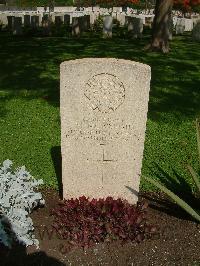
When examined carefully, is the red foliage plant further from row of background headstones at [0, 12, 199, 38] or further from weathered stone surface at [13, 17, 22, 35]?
weathered stone surface at [13, 17, 22, 35]

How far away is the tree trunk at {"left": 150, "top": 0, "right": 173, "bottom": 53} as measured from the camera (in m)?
14.6

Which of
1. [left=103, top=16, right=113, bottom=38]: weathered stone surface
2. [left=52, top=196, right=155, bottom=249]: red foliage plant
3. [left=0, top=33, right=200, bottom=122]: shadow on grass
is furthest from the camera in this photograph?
[left=103, top=16, right=113, bottom=38]: weathered stone surface

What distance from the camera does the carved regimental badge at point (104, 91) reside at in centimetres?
481

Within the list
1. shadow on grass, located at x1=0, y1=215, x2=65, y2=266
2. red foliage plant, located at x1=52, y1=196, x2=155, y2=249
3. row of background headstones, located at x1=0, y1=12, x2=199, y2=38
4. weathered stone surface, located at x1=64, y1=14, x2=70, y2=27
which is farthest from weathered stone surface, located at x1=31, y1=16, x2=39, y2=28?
shadow on grass, located at x1=0, y1=215, x2=65, y2=266

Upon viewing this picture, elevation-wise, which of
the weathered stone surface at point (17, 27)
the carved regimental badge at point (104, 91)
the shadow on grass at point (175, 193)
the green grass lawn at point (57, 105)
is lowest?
the shadow on grass at point (175, 193)

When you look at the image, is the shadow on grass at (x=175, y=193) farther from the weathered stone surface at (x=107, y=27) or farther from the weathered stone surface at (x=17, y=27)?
the weathered stone surface at (x=17, y=27)

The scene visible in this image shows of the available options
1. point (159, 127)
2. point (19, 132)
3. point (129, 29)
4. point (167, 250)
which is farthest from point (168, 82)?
point (129, 29)

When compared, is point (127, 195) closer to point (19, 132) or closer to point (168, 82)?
point (19, 132)

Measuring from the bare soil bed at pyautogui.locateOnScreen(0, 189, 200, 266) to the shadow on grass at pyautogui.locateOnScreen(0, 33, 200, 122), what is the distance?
3.58 metres

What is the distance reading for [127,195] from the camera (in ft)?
18.0

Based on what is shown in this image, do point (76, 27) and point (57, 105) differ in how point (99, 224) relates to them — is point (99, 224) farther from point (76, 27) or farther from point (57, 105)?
point (76, 27)

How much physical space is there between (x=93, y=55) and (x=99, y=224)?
950 centimetres

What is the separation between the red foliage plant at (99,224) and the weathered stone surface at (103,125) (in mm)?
282

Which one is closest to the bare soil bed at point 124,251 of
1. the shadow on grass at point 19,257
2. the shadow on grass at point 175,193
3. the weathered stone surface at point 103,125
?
the shadow on grass at point 19,257
